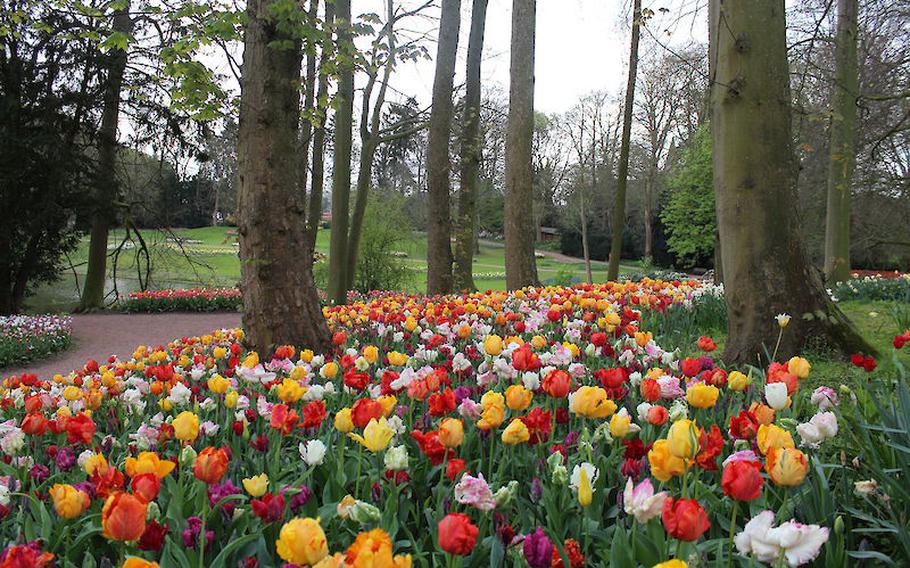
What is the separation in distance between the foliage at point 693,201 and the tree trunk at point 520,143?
18.7 meters

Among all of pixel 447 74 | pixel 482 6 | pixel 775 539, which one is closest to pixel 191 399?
pixel 775 539

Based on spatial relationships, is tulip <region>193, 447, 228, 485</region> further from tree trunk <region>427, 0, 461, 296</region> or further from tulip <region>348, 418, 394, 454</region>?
tree trunk <region>427, 0, 461, 296</region>

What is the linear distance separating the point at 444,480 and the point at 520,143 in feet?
27.4

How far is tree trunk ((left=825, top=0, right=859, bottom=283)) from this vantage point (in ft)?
34.5

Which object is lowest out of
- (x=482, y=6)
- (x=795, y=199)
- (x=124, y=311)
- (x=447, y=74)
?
(x=124, y=311)

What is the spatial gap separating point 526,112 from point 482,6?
12.5 feet

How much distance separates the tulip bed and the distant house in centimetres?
5470

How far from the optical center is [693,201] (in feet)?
100

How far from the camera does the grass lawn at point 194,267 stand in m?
18.5

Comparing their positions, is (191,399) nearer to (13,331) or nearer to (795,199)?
(795,199)

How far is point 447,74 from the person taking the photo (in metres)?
11.1

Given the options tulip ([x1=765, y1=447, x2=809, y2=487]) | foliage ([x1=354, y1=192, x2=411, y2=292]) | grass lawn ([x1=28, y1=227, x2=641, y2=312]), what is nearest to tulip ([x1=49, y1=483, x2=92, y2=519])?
tulip ([x1=765, y1=447, x2=809, y2=487])

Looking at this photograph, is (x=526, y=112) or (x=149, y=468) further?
(x=526, y=112)

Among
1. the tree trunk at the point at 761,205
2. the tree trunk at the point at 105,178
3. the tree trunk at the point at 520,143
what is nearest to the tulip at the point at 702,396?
the tree trunk at the point at 761,205
